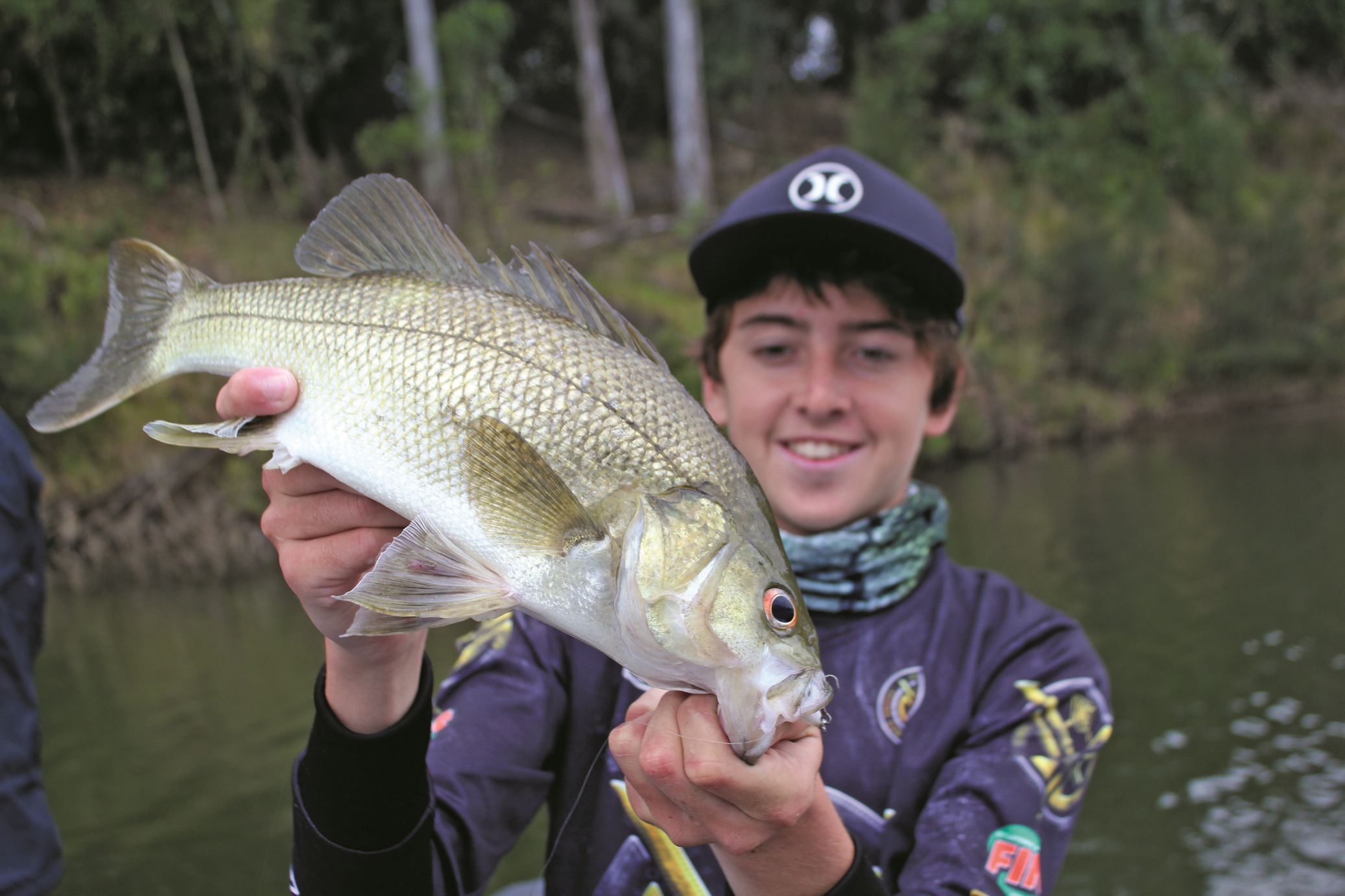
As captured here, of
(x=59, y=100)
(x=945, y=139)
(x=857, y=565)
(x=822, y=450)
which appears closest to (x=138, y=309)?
(x=822, y=450)

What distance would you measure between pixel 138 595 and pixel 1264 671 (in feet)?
31.4

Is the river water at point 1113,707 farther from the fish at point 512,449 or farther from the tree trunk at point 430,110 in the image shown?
the tree trunk at point 430,110

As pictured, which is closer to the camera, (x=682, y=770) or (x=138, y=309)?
(x=682, y=770)

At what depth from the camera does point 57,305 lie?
39.4 ft

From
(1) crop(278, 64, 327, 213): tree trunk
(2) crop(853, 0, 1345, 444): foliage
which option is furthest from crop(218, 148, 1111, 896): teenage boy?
(1) crop(278, 64, 327, 213): tree trunk

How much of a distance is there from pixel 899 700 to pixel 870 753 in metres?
0.13

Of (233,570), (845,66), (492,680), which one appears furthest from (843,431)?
(845,66)

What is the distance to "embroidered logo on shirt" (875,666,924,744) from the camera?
1.94 meters

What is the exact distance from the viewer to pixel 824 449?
2.12 m

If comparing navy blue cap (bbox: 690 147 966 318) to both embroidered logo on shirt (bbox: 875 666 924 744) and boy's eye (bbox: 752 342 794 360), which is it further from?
embroidered logo on shirt (bbox: 875 666 924 744)

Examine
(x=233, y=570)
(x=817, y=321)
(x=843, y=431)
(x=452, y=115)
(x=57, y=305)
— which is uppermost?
(x=452, y=115)

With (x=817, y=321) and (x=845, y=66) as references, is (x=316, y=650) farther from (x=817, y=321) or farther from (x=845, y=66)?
(x=845, y=66)

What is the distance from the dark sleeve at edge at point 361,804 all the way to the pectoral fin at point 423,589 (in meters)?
0.37

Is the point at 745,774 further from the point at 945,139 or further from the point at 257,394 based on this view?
the point at 945,139
